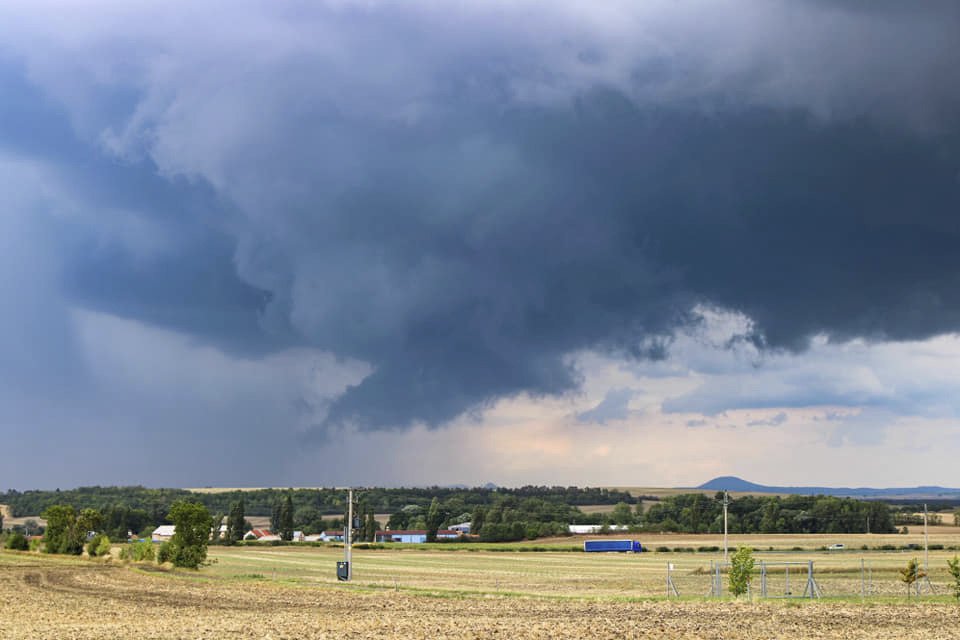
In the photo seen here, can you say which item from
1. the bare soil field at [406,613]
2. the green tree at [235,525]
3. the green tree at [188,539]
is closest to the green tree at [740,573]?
the bare soil field at [406,613]

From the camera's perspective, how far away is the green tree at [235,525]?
604 ft

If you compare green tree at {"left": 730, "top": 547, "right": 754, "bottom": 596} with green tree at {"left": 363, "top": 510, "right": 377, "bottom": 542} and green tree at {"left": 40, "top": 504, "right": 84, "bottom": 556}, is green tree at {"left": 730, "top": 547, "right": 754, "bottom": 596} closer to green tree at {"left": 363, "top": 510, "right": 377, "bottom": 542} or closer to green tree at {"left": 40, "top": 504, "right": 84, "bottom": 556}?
green tree at {"left": 40, "top": 504, "right": 84, "bottom": 556}

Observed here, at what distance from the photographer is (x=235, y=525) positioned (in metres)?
190

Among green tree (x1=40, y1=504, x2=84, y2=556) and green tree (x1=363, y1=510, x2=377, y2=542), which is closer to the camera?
green tree (x1=40, y1=504, x2=84, y2=556)

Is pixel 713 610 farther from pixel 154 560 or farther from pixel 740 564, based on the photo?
pixel 154 560

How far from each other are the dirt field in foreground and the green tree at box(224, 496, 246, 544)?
126 metres

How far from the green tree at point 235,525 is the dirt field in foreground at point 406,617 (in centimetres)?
12649

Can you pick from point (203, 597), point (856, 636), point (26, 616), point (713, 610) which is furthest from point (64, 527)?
point (856, 636)

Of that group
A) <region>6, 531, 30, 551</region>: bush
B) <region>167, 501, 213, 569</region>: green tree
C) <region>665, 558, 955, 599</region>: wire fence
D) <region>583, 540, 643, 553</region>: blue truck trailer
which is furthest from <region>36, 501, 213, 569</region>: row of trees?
<region>583, 540, 643, 553</region>: blue truck trailer

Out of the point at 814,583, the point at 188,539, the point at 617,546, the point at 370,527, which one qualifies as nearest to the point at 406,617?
the point at 814,583

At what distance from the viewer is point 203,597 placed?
180 ft

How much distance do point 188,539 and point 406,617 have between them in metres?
55.0

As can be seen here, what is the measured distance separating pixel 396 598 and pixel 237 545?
136m

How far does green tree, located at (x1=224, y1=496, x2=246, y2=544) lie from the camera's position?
604 feet
